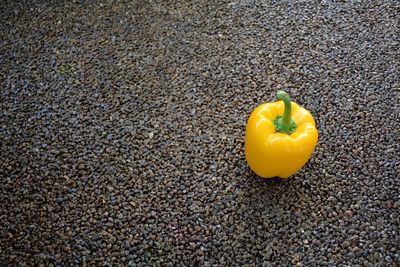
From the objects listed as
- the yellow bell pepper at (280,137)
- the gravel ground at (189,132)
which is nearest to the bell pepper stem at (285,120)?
the yellow bell pepper at (280,137)

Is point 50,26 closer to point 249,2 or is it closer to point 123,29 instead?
point 123,29

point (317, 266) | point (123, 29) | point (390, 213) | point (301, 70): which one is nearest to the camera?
point (317, 266)

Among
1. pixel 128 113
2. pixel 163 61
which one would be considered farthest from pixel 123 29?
pixel 128 113

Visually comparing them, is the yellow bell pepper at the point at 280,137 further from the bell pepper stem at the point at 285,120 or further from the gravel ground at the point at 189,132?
the gravel ground at the point at 189,132

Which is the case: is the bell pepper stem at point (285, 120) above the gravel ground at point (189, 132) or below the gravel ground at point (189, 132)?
above

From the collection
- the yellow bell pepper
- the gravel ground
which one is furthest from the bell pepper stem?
the gravel ground
